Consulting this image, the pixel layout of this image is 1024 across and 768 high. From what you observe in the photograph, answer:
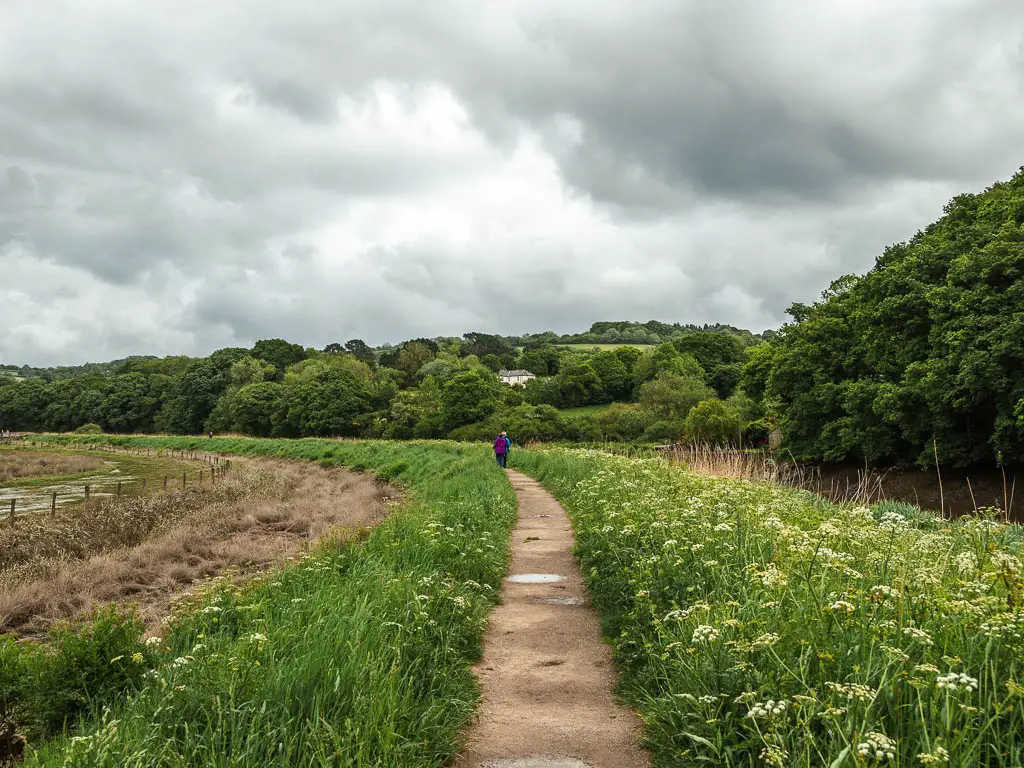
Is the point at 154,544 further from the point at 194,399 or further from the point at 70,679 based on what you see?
the point at 194,399

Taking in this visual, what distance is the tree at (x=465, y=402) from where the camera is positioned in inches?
2945

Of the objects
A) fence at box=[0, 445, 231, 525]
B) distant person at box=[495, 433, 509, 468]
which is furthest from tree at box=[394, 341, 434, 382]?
distant person at box=[495, 433, 509, 468]

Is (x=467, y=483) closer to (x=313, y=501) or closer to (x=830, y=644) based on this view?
(x=313, y=501)

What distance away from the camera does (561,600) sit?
8367 millimetres

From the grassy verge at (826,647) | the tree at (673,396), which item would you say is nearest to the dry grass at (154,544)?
the grassy verge at (826,647)

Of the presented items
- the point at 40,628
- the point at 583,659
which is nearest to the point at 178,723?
the point at 583,659

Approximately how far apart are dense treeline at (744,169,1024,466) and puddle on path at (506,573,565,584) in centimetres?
1698

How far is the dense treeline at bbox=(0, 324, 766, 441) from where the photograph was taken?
68875mm

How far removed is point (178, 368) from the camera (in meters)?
149

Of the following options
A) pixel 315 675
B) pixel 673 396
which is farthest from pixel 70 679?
pixel 673 396

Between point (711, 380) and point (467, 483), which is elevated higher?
point (711, 380)

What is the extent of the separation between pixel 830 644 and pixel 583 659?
295 cm

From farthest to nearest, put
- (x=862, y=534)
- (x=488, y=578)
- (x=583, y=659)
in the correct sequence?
(x=488, y=578) → (x=583, y=659) → (x=862, y=534)

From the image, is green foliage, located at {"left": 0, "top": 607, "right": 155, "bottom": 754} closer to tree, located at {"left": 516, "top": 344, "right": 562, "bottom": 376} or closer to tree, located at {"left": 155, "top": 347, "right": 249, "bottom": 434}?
tree, located at {"left": 155, "top": 347, "right": 249, "bottom": 434}
